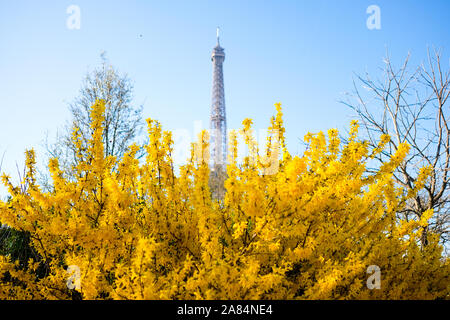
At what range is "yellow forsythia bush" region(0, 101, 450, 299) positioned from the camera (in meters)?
2.18

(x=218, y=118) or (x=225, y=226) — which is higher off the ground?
(x=218, y=118)

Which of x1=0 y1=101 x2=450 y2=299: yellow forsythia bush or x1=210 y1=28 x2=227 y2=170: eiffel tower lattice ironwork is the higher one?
x1=210 y1=28 x2=227 y2=170: eiffel tower lattice ironwork

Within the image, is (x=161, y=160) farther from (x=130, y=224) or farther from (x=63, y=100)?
(x=63, y=100)

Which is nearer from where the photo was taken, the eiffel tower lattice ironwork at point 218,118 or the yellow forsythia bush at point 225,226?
the yellow forsythia bush at point 225,226

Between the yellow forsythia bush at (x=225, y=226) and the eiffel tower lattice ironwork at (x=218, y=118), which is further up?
the eiffel tower lattice ironwork at (x=218, y=118)

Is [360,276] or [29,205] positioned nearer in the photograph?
[360,276]

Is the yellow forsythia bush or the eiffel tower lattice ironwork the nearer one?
the yellow forsythia bush

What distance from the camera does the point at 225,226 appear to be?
2.65 m

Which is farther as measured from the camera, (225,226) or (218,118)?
(218,118)

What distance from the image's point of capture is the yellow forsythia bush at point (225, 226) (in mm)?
2176

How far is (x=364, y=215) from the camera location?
3.00 metres
